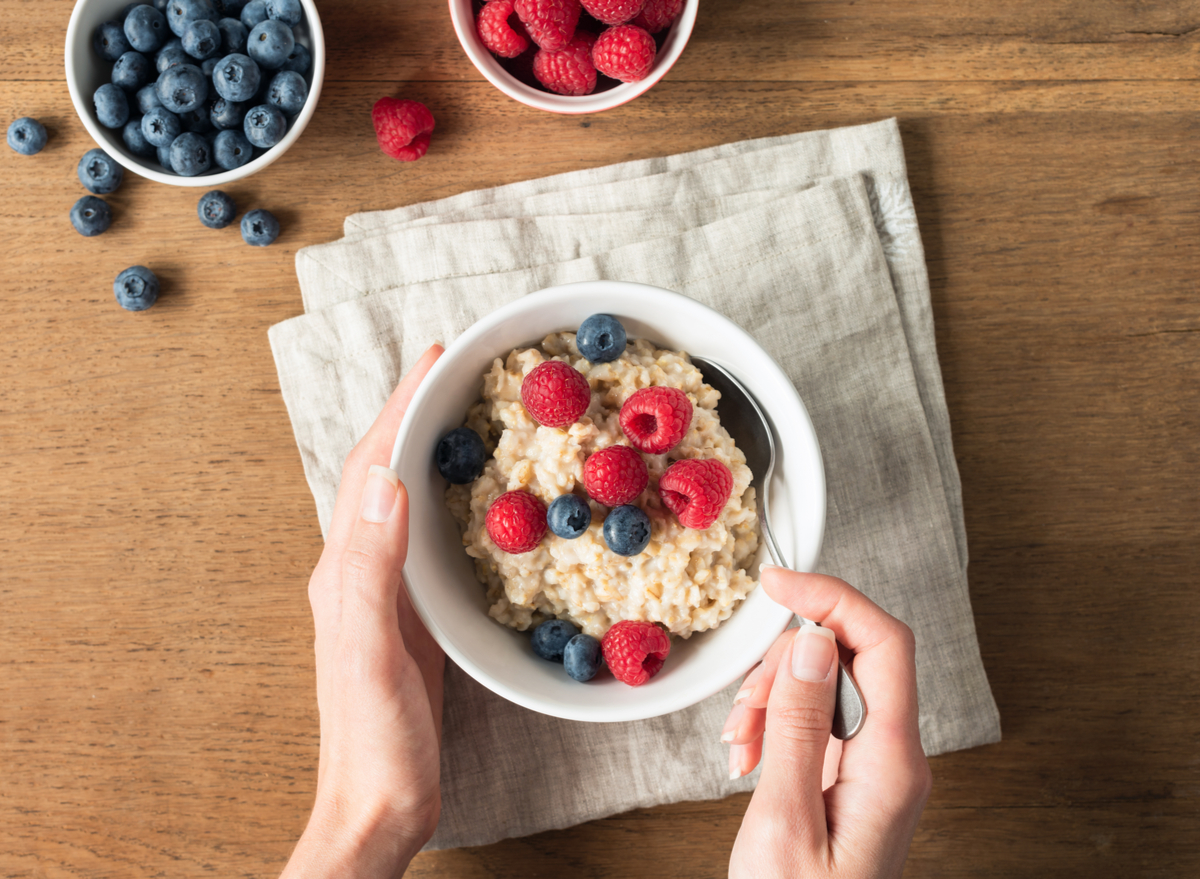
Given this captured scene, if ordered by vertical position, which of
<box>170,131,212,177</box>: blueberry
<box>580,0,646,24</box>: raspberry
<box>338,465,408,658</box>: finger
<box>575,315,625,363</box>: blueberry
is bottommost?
<box>338,465,408,658</box>: finger

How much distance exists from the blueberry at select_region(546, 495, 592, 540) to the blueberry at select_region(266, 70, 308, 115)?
2.77ft

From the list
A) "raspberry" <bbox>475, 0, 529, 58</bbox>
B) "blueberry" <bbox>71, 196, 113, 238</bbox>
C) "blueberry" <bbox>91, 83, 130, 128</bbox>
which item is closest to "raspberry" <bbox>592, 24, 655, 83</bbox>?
"raspberry" <bbox>475, 0, 529, 58</bbox>

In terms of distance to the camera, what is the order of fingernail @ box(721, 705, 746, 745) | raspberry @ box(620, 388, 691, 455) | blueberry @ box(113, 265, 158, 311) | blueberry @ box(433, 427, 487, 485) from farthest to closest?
blueberry @ box(113, 265, 158, 311) → fingernail @ box(721, 705, 746, 745) → blueberry @ box(433, 427, 487, 485) → raspberry @ box(620, 388, 691, 455)

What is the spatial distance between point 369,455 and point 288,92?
0.63m

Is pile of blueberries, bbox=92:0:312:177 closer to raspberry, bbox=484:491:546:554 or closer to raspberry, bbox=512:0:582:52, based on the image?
raspberry, bbox=512:0:582:52

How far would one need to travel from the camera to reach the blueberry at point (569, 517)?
3.42ft

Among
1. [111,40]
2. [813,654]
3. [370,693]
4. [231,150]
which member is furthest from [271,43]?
[813,654]

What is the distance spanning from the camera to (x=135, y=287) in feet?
4.80

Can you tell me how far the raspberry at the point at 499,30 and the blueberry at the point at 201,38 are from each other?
433 mm

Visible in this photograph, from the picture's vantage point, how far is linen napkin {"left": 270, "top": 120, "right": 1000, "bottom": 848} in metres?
1.42

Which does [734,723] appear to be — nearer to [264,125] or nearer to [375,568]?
[375,568]

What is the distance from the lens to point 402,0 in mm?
1511

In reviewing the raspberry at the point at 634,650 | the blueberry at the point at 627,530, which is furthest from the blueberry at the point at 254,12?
the raspberry at the point at 634,650

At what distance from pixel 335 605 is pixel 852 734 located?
75 centimetres
